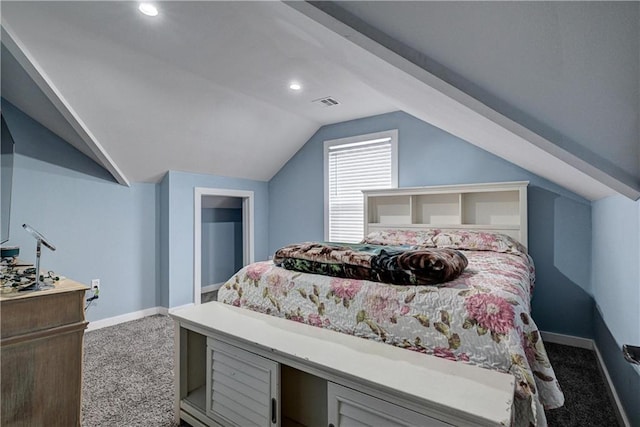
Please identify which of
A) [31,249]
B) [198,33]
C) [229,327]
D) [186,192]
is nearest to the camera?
[229,327]

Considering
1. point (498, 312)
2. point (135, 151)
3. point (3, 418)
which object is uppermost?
point (135, 151)

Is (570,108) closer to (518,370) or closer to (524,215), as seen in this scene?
(518,370)

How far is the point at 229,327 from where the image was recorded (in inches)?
62.3

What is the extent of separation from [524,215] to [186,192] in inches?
143

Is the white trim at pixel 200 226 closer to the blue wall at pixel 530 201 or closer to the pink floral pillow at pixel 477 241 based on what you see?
the blue wall at pixel 530 201

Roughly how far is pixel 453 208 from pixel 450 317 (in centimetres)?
227

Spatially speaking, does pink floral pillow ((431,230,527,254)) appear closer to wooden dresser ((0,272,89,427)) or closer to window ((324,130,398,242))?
window ((324,130,398,242))

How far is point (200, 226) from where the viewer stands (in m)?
3.91

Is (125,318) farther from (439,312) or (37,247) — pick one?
(439,312)

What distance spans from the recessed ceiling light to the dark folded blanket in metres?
1.64

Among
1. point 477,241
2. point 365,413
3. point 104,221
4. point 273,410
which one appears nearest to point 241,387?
point 273,410

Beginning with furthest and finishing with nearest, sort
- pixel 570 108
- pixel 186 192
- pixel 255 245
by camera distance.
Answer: pixel 255 245
pixel 186 192
pixel 570 108

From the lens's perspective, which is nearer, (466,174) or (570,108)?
(570,108)

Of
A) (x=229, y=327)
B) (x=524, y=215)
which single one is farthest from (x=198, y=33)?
(x=524, y=215)
